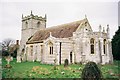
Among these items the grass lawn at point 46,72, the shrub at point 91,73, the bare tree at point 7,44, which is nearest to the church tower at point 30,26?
the bare tree at point 7,44

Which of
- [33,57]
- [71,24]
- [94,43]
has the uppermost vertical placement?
[71,24]

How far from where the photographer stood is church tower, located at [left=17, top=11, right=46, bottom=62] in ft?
107

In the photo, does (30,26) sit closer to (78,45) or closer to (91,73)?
(78,45)

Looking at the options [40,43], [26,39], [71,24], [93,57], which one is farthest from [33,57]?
[93,57]

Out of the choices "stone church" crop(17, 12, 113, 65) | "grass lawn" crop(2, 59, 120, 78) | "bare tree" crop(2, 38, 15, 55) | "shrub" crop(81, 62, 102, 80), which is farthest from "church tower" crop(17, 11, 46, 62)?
"shrub" crop(81, 62, 102, 80)

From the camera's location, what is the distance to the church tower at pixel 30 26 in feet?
107

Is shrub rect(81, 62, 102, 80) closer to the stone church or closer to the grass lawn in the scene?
the grass lawn

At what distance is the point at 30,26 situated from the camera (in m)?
32.5

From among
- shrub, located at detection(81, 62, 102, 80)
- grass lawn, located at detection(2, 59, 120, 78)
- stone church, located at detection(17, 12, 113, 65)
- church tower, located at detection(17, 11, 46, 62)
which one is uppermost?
church tower, located at detection(17, 11, 46, 62)

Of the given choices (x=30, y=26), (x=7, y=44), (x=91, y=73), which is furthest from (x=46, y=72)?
(x=7, y=44)

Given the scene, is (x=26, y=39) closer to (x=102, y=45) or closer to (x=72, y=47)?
(x=72, y=47)

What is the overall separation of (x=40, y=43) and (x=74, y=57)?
6294mm

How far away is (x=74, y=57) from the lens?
2258cm

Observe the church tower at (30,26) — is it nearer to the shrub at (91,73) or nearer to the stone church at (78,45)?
the stone church at (78,45)
